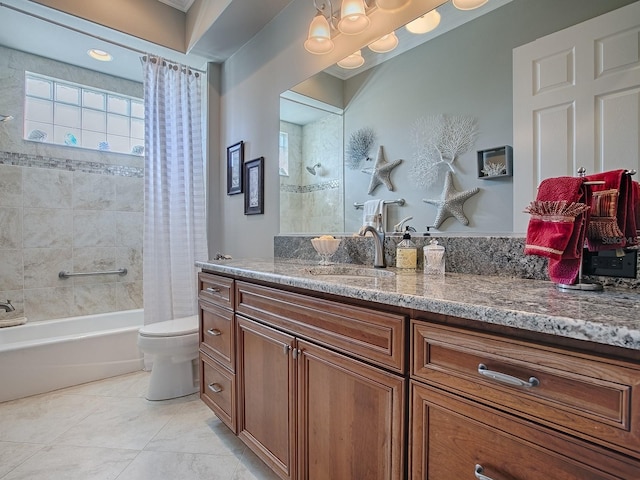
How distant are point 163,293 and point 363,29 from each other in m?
2.31

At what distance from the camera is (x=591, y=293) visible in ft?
2.84

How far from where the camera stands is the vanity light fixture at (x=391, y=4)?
5.16 feet

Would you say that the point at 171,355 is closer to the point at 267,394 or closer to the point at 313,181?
the point at 267,394

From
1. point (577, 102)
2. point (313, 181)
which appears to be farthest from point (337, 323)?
point (313, 181)

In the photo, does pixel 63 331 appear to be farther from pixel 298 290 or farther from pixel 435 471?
pixel 435 471

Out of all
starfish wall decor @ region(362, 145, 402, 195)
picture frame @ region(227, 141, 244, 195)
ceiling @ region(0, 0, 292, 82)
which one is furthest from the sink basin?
ceiling @ region(0, 0, 292, 82)

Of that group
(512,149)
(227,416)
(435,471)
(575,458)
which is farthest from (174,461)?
(512,149)

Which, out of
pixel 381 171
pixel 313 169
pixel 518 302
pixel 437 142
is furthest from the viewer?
pixel 313 169

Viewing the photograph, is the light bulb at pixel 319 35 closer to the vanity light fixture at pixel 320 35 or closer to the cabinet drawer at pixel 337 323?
the vanity light fixture at pixel 320 35

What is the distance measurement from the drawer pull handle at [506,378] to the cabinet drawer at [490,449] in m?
0.07

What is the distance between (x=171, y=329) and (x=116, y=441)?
649 millimetres

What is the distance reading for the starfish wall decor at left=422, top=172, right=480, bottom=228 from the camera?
1.39 m

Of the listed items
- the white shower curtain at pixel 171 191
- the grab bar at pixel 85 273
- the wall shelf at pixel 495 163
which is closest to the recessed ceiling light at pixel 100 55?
the white shower curtain at pixel 171 191

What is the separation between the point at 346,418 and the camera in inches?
40.5
